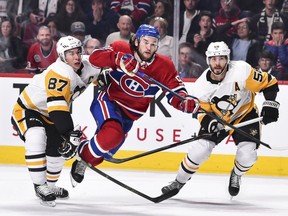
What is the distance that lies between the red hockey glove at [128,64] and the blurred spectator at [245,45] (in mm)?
1883

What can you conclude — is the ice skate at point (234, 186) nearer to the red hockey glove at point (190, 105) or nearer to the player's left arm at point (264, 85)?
the player's left arm at point (264, 85)

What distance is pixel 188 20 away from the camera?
6.98m

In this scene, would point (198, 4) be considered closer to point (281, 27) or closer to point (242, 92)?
point (281, 27)

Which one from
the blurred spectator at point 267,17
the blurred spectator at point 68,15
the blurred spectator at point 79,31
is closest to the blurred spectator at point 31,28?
the blurred spectator at point 68,15

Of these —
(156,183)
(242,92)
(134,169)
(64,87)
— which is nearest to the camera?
(64,87)

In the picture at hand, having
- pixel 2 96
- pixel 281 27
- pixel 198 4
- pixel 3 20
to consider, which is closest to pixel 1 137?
pixel 2 96

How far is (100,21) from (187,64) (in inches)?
31.4

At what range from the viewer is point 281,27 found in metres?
6.85

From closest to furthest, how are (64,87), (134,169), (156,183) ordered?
(64,87) → (156,183) → (134,169)

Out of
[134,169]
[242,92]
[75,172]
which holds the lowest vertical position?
[134,169]

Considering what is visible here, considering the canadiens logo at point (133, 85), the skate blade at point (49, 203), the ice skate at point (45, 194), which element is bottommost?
the skate blade at point (49, 203)

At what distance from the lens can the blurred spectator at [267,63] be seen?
682 cm

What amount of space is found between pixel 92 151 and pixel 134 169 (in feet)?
5.41

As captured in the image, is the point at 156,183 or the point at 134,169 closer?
the point at 156,183
